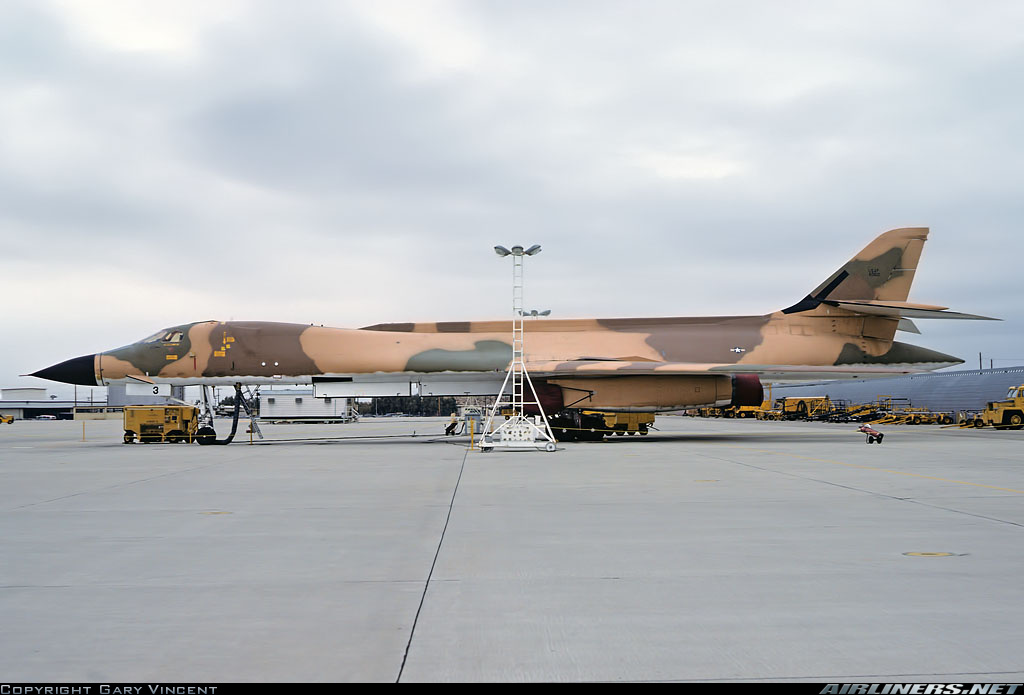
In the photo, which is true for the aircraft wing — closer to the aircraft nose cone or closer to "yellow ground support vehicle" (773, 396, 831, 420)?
the aircraft nose cone

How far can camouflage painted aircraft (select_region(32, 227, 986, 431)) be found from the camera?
81.6ft

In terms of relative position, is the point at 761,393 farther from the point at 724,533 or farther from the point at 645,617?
the point at 645,617

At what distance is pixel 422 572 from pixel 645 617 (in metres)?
1.83

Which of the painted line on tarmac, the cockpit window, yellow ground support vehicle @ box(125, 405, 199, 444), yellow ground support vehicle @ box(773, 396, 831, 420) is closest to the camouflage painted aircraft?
the cockpit window

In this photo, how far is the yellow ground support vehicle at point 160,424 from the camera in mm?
25734

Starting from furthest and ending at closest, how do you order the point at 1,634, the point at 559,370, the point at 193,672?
the point at 559,370 → the point at 1,634 → the point at 193,672

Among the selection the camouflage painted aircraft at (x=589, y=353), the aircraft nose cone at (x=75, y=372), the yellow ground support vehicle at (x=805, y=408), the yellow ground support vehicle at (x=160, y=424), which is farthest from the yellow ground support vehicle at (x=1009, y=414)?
the aircraft nose cone at (x=75, y=372)

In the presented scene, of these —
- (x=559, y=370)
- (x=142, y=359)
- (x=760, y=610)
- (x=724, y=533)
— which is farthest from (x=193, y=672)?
(x=142, y=359)

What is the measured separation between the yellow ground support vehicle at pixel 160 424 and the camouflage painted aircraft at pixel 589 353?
139 cm

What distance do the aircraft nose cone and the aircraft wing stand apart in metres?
13.7

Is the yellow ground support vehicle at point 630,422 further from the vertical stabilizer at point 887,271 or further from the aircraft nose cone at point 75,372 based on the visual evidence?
the aircraft nose cone at point 75,372

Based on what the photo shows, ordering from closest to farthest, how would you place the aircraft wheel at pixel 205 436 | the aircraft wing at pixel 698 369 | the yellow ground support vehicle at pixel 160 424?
the aircraft wing at pixel 698 369
the aircraft wheel at pixel 205 436
the yellow ground support vehicle at pixel 160 424

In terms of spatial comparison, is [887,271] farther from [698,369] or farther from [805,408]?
[805,408]

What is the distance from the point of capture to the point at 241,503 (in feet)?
31.4
